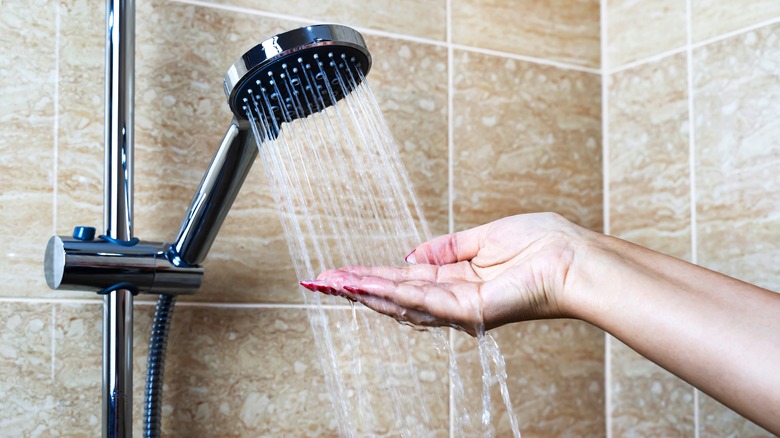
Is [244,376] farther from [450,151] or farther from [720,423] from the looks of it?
[720,423]

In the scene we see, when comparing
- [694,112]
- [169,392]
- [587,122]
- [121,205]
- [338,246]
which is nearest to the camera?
[121,205]

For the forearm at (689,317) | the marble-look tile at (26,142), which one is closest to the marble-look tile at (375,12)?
the marble-look tile at (26,142)

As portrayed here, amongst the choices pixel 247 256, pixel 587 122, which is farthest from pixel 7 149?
pixel 587 122

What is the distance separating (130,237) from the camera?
3.13ft

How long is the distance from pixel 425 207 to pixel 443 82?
20 centimetres

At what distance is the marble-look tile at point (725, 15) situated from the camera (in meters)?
1.20

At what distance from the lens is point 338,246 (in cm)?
117

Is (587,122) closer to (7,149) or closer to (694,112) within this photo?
(694,112)

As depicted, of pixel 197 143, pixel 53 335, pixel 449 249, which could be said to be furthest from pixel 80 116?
pixel 449 249

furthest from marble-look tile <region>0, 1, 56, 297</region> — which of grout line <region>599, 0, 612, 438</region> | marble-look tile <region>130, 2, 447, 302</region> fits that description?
grout line <region>599, 0, 612, 438</region>

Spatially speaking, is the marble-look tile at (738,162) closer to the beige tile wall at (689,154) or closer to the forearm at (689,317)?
the beige tile wall at (689,154)

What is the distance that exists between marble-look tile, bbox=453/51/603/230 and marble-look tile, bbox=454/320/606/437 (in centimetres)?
18

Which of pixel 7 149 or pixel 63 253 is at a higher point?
pixel 7 149

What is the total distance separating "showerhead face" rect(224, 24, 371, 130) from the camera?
79 cm
